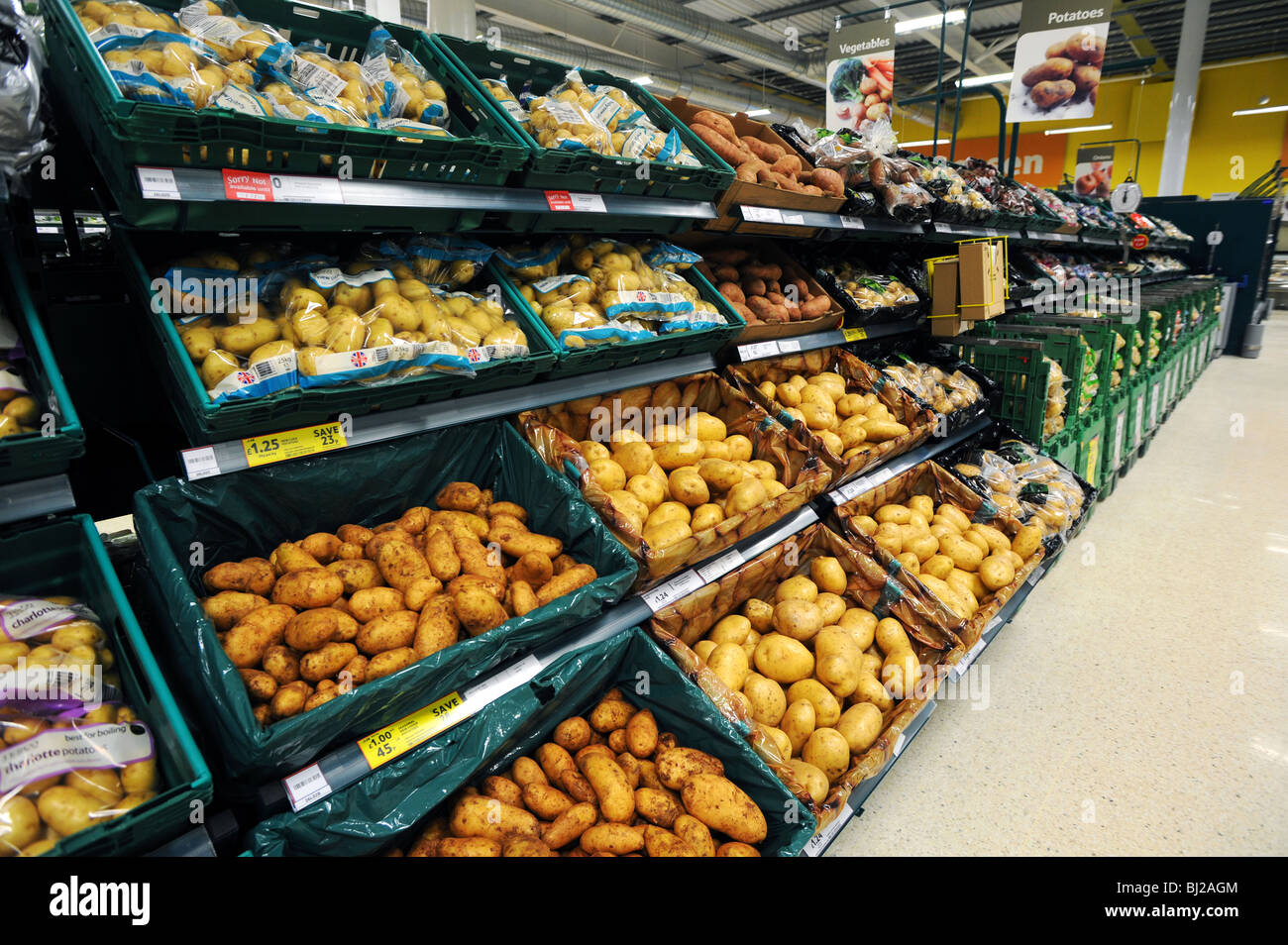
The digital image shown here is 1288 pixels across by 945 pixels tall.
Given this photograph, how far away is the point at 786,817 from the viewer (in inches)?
55.6

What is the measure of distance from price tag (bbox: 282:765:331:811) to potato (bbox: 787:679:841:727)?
1.15 m

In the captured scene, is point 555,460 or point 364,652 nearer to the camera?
point 364,652

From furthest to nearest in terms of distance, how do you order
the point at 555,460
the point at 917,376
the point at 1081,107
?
the point at 1081,107 → the point at 917,376 → the point at 555,460

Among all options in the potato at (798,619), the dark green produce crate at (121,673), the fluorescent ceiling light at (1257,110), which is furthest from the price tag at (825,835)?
the fluorescent ceiling light at (1257,110)

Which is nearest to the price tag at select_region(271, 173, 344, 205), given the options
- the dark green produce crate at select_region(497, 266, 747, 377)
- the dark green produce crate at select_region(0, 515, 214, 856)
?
the dark green produce crate at select_region(497, 266, 747, 377)

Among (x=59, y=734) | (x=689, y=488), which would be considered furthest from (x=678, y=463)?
(x=59, y=734)

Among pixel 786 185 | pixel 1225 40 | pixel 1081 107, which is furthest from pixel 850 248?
pixel 1225 40

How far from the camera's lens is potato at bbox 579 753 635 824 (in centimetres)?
137

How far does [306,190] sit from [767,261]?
83.8 inches

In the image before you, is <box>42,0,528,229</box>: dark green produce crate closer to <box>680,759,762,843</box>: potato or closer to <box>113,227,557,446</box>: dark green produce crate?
<box>113,227,557,446</box>: dark green produce crate

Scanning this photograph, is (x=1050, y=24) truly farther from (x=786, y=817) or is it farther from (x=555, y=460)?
(x=786, y=817)

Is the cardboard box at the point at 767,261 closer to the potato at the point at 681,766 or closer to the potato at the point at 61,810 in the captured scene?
the potato at the point at 681,766

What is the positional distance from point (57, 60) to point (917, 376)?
10.0 feet
